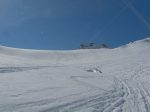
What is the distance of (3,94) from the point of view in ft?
40.0

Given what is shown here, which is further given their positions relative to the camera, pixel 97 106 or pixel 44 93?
pixel 44 93

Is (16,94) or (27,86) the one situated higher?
(27,86)

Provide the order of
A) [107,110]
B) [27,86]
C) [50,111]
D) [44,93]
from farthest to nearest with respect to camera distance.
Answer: [27,86]
[44,93]
[107,110]
[50,111]

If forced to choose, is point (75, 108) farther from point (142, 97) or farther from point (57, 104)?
point (142, 97)

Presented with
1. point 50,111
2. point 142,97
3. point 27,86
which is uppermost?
point 27,86

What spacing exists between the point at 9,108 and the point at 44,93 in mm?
3583

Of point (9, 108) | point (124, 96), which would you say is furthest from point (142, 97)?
point (9, 108)

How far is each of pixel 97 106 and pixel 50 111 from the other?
1851 millimetres

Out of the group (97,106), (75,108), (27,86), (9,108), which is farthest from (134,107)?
(27,86)

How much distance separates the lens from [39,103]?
10688 millimetres

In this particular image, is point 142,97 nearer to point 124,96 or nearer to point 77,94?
point 124,96

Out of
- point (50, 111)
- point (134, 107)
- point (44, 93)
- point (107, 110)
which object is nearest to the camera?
point (50, 111)

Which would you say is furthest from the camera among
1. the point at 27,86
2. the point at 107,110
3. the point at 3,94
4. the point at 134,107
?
the point at 27,86

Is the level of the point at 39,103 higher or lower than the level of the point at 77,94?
lower
